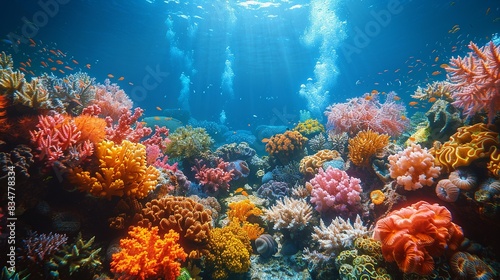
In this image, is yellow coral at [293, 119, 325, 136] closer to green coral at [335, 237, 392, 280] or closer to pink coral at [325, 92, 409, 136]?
pink coral at [325, 92, 409, 136]

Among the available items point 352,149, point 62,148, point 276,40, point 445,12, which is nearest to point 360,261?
point 352,149

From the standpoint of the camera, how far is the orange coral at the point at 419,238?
2.86 meters

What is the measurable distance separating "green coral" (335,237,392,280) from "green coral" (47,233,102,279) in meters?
3.66

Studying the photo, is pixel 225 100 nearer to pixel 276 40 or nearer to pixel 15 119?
pixel 276 40

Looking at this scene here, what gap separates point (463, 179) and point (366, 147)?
209 centimetres

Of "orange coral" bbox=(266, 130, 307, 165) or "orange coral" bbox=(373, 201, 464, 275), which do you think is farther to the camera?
"orange coral" bbox=(266, 130, 307, 165)

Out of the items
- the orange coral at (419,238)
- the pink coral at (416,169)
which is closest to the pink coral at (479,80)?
the pink coral at (416,169)

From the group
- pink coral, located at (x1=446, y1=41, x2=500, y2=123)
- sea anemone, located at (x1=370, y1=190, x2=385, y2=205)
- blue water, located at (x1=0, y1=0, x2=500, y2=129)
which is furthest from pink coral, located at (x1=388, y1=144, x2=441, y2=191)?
blue water, located at (x1=0, y1=0, x2=500, y2=129)

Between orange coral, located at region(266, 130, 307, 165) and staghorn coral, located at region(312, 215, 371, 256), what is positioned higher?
orange coral, located at region(266, 130, 307, 165)

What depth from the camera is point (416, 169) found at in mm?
4066

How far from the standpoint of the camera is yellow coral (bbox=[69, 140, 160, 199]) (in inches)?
139

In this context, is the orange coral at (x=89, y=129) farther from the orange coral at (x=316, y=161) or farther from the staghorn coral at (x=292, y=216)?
the orange coral at (x=316, y=161)

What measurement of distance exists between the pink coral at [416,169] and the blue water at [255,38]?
12.4 metres

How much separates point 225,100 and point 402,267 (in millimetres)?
67127
